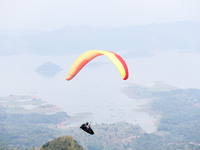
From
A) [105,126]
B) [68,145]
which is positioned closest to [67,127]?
[105,126]

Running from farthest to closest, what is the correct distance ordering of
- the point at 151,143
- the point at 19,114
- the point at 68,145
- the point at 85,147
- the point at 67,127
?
the point at 19,114 → the point at 67,127 → the point at 151,143 → the point at 85,147 → the point at 68,145

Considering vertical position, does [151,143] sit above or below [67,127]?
below

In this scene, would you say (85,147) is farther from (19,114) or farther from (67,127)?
(19,114)

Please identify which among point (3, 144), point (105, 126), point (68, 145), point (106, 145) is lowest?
point (68, 145)

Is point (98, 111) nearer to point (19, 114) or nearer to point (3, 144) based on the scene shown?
point (19, 114)

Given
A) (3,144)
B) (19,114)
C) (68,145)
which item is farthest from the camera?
(19,114)

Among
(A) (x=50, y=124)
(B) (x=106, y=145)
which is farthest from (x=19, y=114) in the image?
(B) (x=106, y=145)

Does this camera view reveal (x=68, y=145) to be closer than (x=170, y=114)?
Yes

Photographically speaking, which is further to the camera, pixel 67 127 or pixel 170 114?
pixel 170 114

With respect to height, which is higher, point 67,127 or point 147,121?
point 147,121
